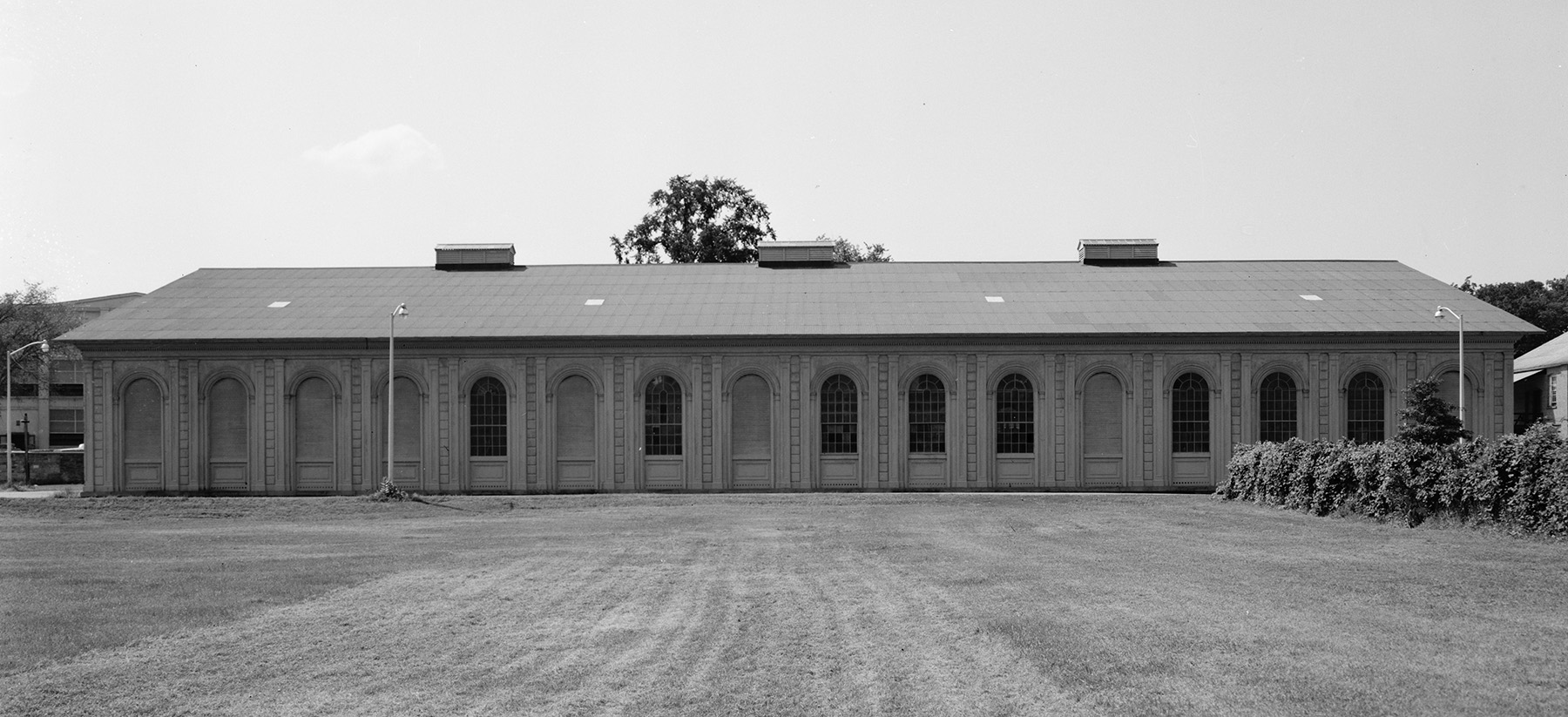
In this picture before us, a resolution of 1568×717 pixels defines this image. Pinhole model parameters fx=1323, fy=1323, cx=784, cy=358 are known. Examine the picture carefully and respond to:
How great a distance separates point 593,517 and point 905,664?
22.2m

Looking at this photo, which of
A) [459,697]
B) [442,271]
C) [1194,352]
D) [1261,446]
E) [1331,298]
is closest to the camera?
[459,697]

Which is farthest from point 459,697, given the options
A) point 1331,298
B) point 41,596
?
point 1331,298

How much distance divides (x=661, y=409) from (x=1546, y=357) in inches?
2193

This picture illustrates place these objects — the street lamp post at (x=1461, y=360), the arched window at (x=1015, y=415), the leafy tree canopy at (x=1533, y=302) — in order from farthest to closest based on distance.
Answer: the leafy tree canopy at (x=1533, y=302)
the arched window at (x=1015, y=415)
the street lamp post at (x=1461, y=360)

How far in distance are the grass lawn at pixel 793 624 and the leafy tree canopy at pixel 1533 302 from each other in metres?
83.2

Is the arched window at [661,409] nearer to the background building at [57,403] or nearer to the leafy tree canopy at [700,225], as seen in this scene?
the leafy tree canopy at [700,225]

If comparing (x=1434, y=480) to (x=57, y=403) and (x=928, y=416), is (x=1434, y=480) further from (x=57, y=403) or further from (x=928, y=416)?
(x=57, y=403)

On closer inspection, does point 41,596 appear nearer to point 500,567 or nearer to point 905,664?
point 500,567

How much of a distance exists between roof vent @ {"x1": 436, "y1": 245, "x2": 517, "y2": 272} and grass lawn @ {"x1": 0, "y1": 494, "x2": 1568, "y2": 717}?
105ft

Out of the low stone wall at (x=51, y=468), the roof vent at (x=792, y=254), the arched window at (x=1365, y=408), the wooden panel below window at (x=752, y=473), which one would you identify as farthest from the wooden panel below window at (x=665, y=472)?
the low stone wall at (x=51, y=468)

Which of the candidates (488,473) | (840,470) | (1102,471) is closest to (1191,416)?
(1102,471)

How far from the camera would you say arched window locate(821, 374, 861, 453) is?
4788 centimetres

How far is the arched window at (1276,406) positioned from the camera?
47625 mm

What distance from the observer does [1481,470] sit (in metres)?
26.6
